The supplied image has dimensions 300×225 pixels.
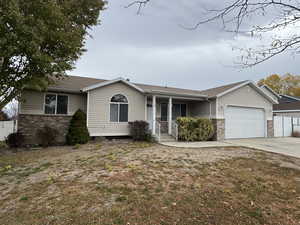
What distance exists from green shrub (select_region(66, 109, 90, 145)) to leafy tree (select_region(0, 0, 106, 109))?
2.86 meters

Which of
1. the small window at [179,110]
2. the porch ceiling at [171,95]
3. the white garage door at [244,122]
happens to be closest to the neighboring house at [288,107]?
the white garage door at [244,122]

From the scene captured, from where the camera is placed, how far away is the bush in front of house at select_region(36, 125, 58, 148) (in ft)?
32.2

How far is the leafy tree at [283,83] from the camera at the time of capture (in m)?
34.6

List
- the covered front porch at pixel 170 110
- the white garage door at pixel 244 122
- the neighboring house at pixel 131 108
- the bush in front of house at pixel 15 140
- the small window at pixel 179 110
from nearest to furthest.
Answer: the bush in front of house at pixel 15 140 → the neighboring house at pixel 131 108 → the covered front porch at pixel 170 110 → the white garage door at pixel 244 122 → the small window at pixel 179 110

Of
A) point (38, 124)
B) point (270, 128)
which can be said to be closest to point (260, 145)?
point (270, 128)

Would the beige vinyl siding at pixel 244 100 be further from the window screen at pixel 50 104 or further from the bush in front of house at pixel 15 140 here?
the bush in front of house at pixel 15 140

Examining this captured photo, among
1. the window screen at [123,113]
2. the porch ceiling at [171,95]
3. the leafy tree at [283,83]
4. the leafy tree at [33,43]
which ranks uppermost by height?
the leafy tree at [283,83]

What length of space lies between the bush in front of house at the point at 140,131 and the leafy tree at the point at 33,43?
4985 mm

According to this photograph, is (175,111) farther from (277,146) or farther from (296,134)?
(296,134)

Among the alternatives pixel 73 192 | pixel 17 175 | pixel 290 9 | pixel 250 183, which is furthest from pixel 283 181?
pixel 17 175

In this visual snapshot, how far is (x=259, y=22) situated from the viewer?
3.31 metres

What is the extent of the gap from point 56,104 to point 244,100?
13330 millimetres

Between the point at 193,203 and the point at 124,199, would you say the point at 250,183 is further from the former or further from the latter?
the point at 124,199

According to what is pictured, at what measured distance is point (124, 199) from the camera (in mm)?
3453
